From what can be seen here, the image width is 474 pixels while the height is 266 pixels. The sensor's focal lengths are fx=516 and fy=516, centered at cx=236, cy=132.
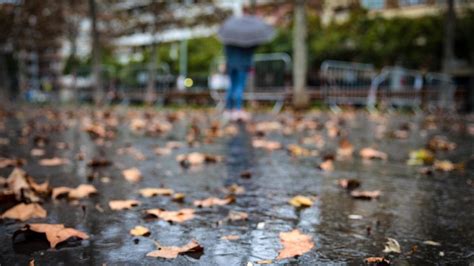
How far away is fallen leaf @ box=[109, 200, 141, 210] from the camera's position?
2449 mm

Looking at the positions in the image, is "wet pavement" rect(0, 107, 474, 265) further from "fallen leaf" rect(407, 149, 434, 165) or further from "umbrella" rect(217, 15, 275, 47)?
"umbrella" rect(217, 15, 275, 47)

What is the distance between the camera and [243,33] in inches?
342

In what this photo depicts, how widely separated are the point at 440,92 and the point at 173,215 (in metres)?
13.4

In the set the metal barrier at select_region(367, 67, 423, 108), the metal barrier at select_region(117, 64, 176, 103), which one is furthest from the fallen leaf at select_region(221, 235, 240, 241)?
the metal barrier at select_region(117, 64, 176, 103)

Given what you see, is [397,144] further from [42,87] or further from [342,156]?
[42,87]

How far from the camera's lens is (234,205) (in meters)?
2.53

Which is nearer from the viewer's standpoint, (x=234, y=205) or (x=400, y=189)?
(x=234, y=205)

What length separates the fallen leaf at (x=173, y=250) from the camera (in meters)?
1.73

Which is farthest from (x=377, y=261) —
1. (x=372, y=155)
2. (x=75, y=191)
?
(x=372, y=155)

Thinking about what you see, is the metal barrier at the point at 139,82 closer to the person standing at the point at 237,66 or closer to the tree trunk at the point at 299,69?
the tree trunk at the point at 299,69

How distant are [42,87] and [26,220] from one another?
3207 cm

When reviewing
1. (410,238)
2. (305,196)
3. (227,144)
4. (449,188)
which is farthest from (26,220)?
(227,144)

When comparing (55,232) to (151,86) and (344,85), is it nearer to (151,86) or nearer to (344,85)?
(344,85)

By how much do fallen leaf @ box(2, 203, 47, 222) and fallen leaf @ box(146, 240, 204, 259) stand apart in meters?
0.72
